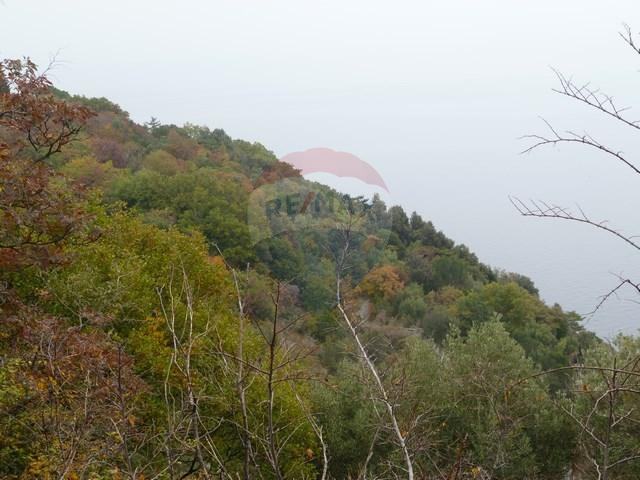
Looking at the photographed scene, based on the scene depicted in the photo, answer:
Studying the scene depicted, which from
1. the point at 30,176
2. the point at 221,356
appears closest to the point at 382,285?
the point at 30,176

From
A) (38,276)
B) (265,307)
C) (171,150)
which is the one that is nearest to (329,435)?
(38,276)

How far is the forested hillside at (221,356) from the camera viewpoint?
288 cm

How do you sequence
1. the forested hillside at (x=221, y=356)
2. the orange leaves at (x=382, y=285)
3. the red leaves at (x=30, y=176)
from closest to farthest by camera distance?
1. the forested hillside at (x=221, y=356)
2. the red leaves at (x=30, y=176)
3. the orange leaves at (x=382, y=285)

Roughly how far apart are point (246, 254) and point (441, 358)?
20595 millimetres

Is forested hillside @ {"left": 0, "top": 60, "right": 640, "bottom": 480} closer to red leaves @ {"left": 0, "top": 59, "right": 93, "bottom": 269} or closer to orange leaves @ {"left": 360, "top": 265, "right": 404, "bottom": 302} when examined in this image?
red leaves @ {"left": 0, "top": 59, "right": 93, "bottom": 269}

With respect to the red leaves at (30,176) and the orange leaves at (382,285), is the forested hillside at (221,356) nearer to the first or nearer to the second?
the red leaves at (30,176)

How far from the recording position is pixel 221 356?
262 centimetres

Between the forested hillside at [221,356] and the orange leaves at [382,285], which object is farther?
the orange leaves at [382,285]

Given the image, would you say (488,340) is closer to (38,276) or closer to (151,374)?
(151,374)

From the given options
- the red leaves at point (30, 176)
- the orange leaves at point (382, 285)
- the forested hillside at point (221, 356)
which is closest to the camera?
the forested hillside at point (221, 356)

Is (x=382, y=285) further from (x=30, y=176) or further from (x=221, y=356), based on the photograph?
(x=221, y=356)

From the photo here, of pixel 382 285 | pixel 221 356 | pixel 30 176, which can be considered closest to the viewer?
pixel 221 356

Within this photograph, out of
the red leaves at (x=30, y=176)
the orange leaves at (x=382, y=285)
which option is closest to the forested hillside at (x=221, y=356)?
the red leaves at (x=30, y=176)

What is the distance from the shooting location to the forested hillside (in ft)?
9.44
